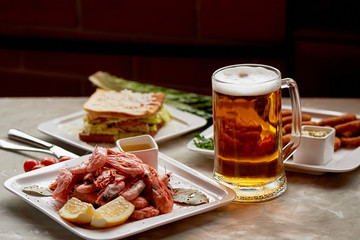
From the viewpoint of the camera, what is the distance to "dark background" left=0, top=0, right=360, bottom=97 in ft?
12.2

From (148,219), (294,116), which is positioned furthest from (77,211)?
(294,116)

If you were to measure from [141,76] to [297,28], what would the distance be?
48.7 inches

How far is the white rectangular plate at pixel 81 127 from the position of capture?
2.46m

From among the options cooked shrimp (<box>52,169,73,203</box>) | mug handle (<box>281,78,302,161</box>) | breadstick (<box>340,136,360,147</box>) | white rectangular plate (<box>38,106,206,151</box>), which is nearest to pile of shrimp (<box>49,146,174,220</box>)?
cooked shrimp (<box>52,169,73,203</box>)

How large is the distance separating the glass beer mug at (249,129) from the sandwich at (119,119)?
737 millimetres

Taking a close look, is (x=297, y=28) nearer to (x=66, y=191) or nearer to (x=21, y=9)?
(x=21, y=9)

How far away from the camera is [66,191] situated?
5.80 ft

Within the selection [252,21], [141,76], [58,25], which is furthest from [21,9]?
[252,21]

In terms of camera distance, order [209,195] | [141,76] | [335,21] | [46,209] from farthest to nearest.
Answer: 1. [141,76]
2. [335,21]
3. [209,195]
4. [46,209]

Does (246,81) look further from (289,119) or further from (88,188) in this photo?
(289,119)

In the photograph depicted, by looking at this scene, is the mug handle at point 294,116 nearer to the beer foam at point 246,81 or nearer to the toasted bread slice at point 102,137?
the beer foam at point 246,81

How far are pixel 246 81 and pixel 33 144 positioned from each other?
1071 millimetres

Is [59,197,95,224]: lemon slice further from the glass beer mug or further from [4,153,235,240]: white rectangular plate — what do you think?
the glass beer mug

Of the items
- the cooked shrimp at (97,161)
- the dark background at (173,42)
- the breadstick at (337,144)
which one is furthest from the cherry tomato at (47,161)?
the dark background at (173,42)
